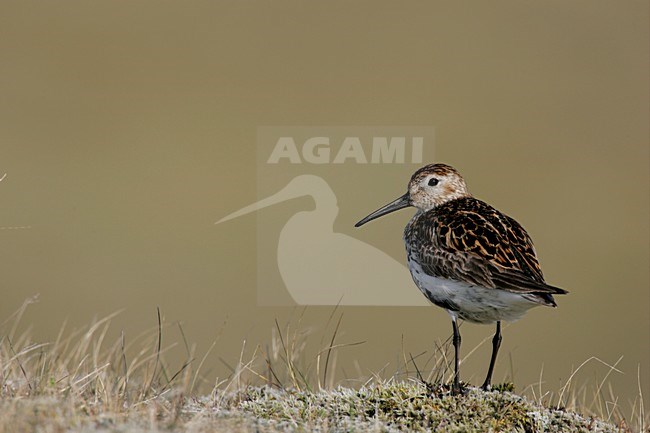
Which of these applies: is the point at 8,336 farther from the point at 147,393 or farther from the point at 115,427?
the point at 115,427

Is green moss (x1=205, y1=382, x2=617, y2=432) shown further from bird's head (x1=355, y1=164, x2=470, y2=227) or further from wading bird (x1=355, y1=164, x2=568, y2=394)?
bird's head (x1=355, y1=164, x2=470, y2=227)

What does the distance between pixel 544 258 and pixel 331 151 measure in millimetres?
5335

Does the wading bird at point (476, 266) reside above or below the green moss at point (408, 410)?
above

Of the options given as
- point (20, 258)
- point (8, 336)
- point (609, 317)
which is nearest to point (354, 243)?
point (609, 317)

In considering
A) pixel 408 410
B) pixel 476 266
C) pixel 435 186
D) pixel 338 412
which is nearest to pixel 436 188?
pixel 435 186

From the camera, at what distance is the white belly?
20.9 ft

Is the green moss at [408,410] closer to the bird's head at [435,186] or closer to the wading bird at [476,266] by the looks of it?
the wading bird at [476,266]

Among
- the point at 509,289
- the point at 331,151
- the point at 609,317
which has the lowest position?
the point at 609,317

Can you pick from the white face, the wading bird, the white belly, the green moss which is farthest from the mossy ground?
the white face

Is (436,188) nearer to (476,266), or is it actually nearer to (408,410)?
(476,266)

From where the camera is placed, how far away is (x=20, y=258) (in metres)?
20.7

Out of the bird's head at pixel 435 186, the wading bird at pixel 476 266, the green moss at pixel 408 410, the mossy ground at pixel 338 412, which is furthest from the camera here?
the bird's head at pixel 435 186

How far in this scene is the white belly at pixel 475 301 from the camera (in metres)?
6.36

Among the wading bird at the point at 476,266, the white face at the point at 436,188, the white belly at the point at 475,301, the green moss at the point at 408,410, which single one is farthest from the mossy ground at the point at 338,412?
the white face at the point at 436,188
